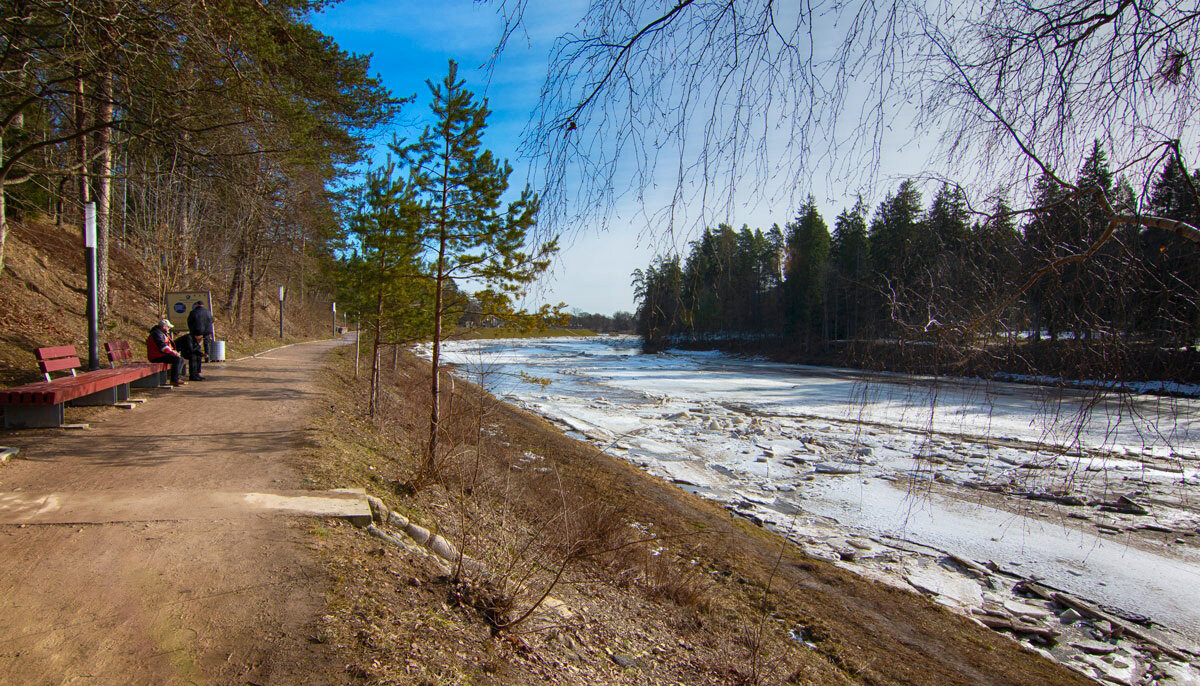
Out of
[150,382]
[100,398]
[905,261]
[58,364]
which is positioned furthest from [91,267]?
[905,261]

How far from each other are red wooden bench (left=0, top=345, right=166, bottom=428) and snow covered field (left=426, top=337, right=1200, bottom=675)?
5.32 metres

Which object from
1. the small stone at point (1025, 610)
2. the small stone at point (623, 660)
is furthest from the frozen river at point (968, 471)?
the small stone at point (623, 660)

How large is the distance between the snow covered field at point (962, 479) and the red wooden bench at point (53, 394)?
532 cm

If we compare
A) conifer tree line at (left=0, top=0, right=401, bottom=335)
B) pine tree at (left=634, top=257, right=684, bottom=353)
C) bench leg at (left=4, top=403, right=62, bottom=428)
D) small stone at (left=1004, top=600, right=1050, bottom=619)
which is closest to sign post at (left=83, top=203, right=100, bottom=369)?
conifer tree line at (left=0, top=0, right=401, bottom=335)

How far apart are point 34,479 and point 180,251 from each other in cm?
1191

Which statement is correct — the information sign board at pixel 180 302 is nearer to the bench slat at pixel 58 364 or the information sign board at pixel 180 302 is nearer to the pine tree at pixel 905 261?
the bench slat at pixel 58 364

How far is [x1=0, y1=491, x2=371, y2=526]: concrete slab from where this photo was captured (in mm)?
4602

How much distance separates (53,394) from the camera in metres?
6.98

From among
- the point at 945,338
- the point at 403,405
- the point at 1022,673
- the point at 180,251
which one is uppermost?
the point at 180,251

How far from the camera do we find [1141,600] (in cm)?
787

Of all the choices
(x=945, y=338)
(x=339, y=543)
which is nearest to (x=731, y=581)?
(x=339, y=543)

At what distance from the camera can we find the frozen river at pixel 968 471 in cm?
338

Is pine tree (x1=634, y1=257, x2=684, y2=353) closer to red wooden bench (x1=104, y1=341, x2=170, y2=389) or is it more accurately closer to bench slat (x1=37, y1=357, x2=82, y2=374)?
bench slat (x1=37, y1=357, x2=82, y2=374)

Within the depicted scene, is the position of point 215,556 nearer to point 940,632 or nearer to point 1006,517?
point 940,632
